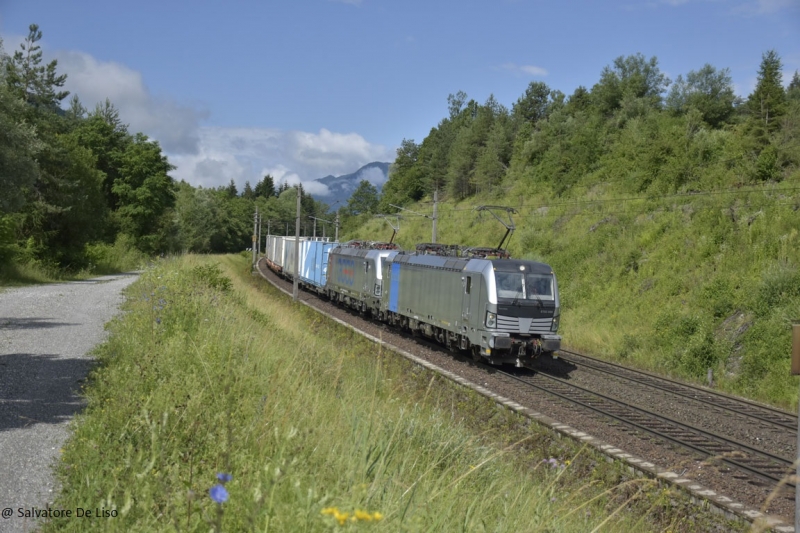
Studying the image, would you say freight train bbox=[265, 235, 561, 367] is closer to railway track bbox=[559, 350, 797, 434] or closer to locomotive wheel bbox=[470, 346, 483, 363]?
locomotive wheel bbox=[470, 346, 483, 363]

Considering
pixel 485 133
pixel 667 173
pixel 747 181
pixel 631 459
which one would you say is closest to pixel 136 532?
pixel 631 459

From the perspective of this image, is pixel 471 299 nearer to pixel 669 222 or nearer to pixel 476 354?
pixel 476 354

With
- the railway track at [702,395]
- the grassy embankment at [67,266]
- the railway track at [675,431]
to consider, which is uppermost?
the grassy embankment at [67,266]

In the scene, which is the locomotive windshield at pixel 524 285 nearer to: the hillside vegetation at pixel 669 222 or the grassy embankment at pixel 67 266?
the hillside vegetation at pixel 669 222

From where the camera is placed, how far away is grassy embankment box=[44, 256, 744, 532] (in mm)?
3701

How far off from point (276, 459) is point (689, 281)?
21070mm

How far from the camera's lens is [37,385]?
880 cm

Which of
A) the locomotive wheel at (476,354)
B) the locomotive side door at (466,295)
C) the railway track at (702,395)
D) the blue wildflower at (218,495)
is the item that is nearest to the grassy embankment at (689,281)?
the railway track at (702,395)

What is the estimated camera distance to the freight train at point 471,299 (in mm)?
16594

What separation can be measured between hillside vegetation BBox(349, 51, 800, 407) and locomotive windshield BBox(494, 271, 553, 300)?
4.59 metres

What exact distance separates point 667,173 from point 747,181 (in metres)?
4.69

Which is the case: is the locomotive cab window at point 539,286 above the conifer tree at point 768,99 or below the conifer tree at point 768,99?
below

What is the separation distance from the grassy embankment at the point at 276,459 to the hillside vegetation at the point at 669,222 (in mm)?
9912

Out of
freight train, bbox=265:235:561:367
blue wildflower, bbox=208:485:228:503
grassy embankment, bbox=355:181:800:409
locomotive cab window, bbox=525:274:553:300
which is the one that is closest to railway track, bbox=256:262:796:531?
freight train, bbox=265:235:561:367
